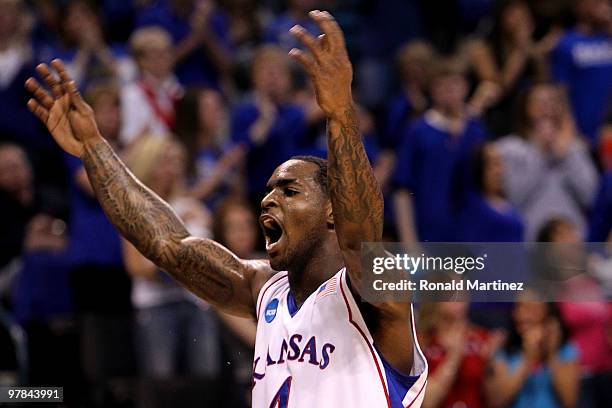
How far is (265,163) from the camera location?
8.48m

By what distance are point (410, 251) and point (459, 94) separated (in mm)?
4207

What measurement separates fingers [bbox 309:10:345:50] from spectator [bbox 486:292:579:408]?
3.58 meters

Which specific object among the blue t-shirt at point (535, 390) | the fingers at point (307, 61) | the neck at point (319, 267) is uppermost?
the fingers at point (307, 61)

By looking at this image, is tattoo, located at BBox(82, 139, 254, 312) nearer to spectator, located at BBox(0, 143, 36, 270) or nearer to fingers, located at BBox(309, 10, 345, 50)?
fingers, located at BBox(309, 10, 345, 50)

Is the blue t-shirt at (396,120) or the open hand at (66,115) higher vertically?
the open hand at (66,115)

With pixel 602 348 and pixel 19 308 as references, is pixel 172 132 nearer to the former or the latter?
pixel 19 308

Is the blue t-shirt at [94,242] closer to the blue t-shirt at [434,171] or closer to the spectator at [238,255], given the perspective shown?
the spectator at [238,255]

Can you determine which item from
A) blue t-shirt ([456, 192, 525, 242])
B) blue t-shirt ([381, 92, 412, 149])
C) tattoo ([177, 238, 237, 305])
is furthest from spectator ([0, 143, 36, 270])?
tattoo ([177, 238, 237, 305])

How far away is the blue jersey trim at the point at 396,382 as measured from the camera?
4.23 m

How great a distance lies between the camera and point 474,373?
Answer: 23.9 feet

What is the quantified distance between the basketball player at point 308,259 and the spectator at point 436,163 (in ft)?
11.3

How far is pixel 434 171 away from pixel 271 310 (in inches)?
158

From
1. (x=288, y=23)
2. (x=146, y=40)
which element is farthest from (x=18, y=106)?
(x=288, y=23)

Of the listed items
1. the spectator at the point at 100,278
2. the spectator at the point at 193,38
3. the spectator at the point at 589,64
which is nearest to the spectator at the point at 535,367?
the spectator at the point at 100,278
